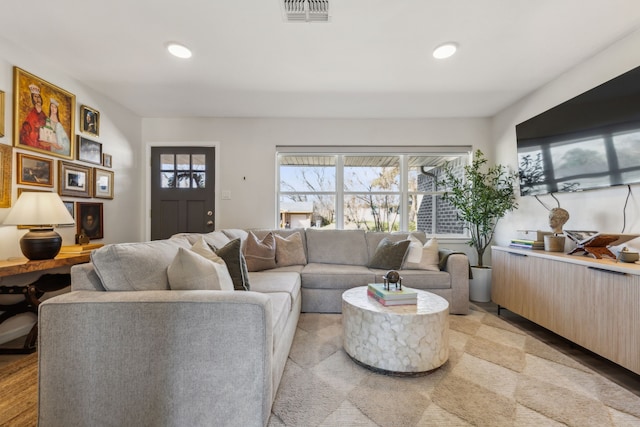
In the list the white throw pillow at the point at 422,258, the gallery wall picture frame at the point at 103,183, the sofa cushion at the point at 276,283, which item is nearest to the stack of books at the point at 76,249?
the gallery wall picture frame at the point at 103,183

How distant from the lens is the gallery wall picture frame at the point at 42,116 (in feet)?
7.12

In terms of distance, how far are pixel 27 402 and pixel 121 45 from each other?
2.47 metres

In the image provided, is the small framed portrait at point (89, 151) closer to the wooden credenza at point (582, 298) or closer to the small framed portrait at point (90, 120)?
the small framed portrait at point (90, 120)

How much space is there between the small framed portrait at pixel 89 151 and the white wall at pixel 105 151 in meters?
0.08

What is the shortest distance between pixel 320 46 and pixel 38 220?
2.55 metres

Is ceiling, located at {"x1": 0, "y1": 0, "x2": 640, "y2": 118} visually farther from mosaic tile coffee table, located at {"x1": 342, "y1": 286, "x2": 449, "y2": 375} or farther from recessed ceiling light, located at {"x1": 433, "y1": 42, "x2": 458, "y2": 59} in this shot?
mosaic tile coffee table, located at {"x1": 342, "y1": 286, "x2": 449, "y2": 375}

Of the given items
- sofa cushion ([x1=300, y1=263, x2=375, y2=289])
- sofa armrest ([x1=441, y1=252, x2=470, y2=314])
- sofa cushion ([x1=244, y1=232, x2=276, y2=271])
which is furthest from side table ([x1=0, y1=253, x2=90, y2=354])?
sofa armrest ([x1=441, y1=252, x2=470, y2=314])

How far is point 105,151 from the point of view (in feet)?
10.2

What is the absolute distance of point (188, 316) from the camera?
3.63ft

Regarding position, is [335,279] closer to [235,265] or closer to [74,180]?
[235,265]

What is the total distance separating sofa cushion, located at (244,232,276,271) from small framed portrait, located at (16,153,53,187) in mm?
1865

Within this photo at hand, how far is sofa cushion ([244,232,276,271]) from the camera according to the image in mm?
2703

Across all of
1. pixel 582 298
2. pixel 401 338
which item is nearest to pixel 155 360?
pixel 401 338

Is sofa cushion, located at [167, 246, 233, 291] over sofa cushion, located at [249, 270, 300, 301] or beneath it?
over
